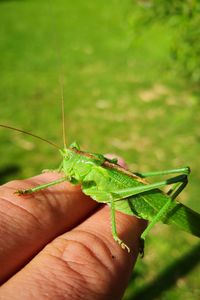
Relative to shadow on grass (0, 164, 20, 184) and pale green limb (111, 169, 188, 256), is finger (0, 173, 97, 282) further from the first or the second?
shadow on grass (0, 164, 20, 184)

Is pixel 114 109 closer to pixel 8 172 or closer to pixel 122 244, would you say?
pixel 8 172

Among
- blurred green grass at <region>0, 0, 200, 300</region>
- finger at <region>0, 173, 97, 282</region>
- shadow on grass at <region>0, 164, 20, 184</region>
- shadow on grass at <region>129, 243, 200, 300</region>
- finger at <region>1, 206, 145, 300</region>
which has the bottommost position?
shadow on grass at <region>129, 243, 200, 300</region>

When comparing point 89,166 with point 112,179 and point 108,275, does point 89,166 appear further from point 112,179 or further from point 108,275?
point 108,275

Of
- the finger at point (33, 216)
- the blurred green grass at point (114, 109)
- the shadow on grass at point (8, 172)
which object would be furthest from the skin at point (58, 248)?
the shadow on grass at point (8, 172)

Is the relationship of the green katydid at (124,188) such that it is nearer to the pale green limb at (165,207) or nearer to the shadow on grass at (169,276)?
the pale green limb at (165,207)

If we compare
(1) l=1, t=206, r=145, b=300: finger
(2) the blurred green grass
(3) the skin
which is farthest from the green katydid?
(2) the blurred green grass

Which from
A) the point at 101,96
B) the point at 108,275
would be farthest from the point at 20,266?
the point at 101,96

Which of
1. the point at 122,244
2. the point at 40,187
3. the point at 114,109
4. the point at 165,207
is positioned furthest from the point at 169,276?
the point at 114,109
